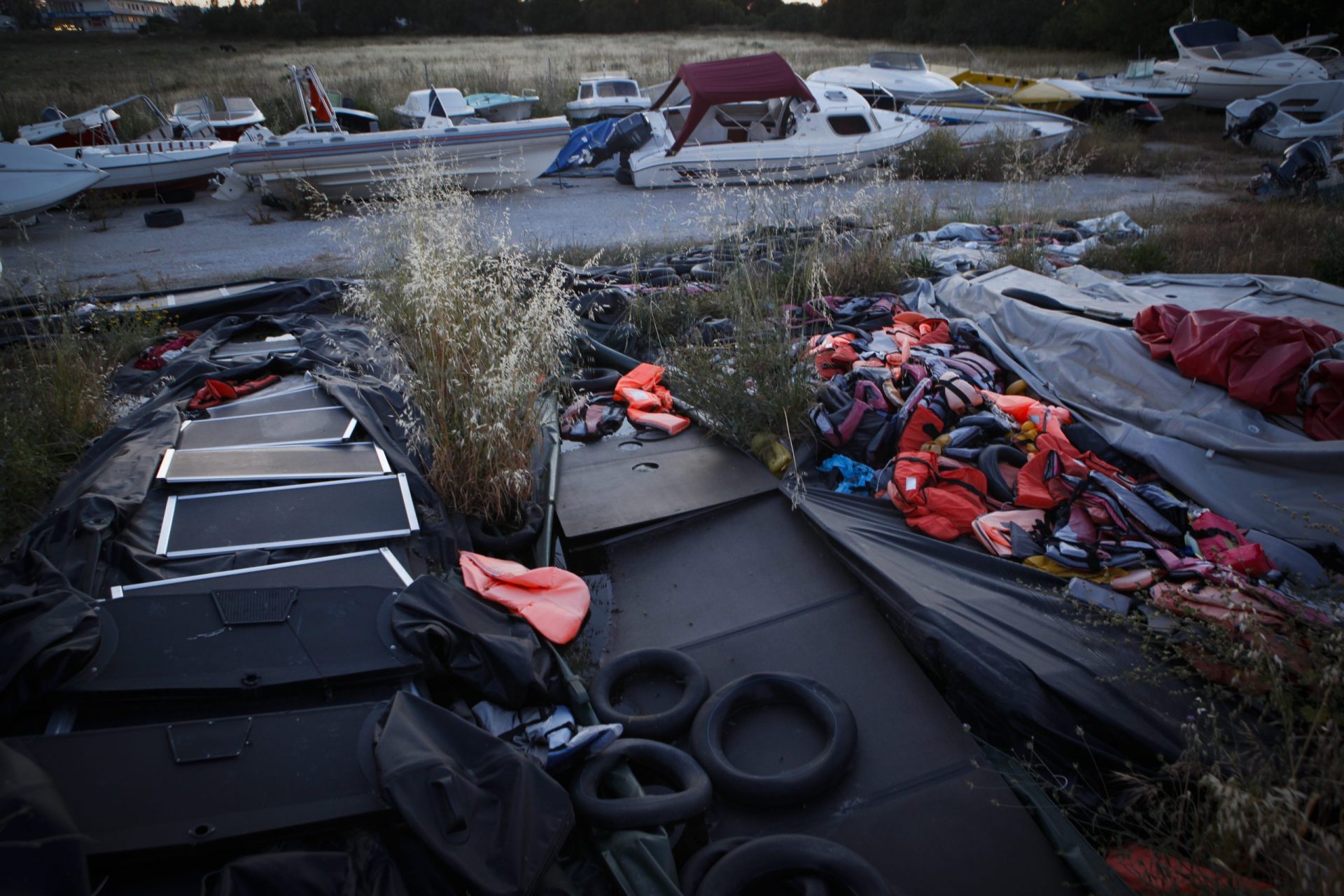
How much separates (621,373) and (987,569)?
10.6 feet

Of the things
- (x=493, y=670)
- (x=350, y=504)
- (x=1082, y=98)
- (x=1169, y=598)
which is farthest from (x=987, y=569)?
(x=1082, y=98)

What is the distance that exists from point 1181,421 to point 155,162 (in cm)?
1437

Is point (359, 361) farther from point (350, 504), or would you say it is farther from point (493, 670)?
point (493, 670)

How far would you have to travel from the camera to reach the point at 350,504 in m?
3.60

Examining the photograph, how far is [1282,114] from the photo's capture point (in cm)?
1281

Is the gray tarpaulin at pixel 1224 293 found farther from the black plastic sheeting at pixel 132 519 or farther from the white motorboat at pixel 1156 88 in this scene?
the white motorboat at pixel 1156 88

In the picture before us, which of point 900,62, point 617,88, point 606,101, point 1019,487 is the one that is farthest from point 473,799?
point 900,62

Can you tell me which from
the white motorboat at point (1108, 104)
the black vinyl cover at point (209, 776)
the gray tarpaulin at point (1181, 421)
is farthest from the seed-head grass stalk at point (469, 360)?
the white motorboat at point (1108, 104)

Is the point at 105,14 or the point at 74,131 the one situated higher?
the point at 105,14

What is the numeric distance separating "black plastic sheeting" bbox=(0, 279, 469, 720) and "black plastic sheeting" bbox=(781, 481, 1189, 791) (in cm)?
207

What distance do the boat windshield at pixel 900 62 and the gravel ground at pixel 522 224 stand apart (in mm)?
7111

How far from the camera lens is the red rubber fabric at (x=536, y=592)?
3.23 metres

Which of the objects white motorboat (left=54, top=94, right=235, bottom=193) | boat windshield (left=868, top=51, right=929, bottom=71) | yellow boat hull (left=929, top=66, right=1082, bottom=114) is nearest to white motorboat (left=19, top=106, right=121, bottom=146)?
white motorboat (left=54, top=94, right=235, bottom=193)

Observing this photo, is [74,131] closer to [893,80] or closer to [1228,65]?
[893,80]
